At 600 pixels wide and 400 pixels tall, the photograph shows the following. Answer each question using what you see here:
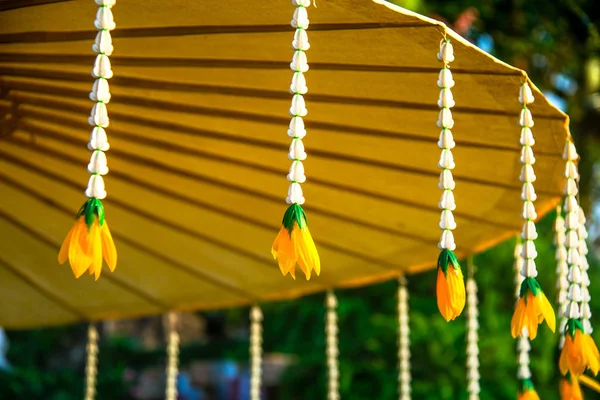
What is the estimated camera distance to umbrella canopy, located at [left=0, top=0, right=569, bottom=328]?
1.62 meters

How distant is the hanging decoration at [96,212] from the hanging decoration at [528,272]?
2.56ft

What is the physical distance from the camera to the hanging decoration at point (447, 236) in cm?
140

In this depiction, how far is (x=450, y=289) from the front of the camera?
1.40 metres

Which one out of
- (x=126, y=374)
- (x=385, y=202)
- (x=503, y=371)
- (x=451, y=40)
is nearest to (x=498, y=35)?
(x=503, y=371)

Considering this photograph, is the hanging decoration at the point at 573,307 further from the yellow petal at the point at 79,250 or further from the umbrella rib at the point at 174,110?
the yellow petal at the point at 79,250

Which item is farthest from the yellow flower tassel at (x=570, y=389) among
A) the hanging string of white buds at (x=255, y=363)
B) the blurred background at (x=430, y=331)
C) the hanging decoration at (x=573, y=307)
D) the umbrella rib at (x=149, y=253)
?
the blurred background at (x=430, y=331)

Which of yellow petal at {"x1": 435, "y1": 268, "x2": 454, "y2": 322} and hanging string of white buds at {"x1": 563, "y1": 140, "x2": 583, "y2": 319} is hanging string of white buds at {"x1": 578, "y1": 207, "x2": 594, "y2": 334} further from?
yellow petal at {"x1": 435, "y1": 268, "x2": 454, "y2": 322}

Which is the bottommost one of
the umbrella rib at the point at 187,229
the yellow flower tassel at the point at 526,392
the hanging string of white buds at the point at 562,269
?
the yellow flower tassel at the point at 526,392

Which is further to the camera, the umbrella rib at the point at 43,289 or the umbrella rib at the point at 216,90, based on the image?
the umbrella rib at the point at 43,289

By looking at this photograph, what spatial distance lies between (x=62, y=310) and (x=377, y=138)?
179 centimetres

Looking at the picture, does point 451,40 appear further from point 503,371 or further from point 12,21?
point 503,371

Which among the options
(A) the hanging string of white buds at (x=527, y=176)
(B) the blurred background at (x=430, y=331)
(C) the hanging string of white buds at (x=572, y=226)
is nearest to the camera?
(A) the hanging string of white buds at (x=527, y=176)

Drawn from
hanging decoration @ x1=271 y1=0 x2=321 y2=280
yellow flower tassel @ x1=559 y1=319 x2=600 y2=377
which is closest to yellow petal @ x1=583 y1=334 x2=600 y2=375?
yellow flower tassel @ x1=559 y1=319 x2=600 y2=377

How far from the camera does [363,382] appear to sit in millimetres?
4965
